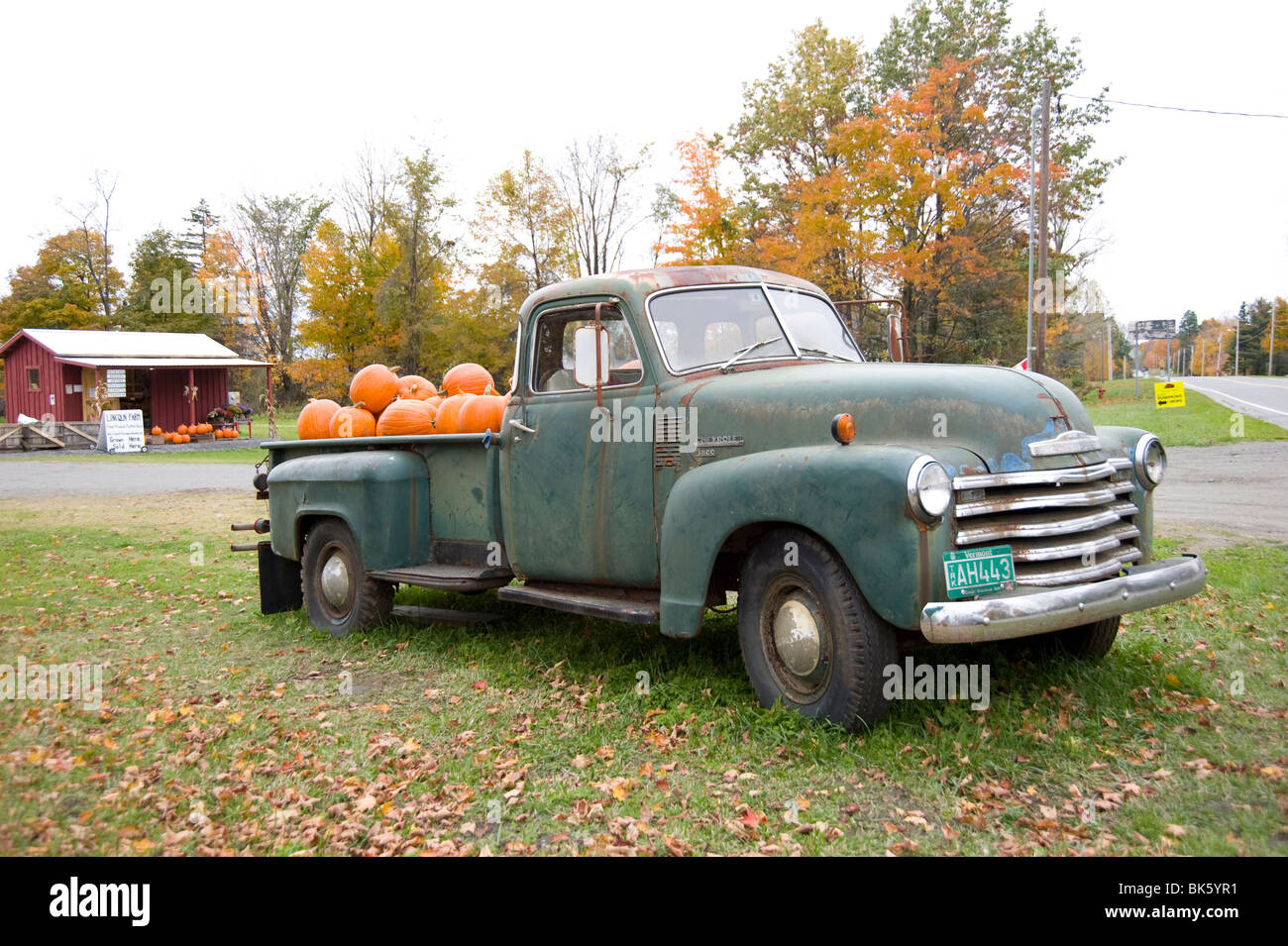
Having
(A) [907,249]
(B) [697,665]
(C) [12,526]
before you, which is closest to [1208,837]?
(B) [697,665]

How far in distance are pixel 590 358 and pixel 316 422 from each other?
3495 mm

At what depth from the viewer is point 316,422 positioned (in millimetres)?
7945

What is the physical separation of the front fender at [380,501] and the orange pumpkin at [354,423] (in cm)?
42

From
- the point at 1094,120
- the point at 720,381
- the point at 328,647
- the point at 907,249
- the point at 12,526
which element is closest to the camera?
the point at 720,381

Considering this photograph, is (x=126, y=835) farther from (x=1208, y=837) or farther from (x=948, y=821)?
(x=1208, y=837)

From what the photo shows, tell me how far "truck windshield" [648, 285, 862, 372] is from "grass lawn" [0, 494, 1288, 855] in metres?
1.84

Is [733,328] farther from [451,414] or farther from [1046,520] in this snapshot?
[451,414]

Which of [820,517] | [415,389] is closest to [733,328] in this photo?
[820,517]

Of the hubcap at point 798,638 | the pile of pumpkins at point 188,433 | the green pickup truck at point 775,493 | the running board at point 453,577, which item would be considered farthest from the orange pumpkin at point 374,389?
the pile of pumpkins at point 188,433

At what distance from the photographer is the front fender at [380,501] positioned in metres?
6.57

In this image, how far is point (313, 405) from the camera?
8.15 m

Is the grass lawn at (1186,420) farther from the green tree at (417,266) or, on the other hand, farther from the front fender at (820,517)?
the green tree at (417,266)

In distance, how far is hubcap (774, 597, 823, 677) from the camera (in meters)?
4.33

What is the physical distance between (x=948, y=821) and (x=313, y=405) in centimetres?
643
